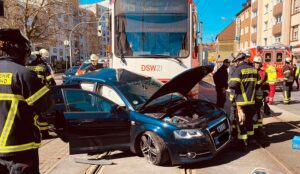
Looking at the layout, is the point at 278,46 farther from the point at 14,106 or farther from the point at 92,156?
the point at 14,106

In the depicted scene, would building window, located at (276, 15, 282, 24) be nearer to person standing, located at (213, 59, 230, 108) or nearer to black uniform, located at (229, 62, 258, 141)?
person standing, located at (213, 59, 230, 108)

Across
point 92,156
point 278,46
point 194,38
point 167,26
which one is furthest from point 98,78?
point 278,46

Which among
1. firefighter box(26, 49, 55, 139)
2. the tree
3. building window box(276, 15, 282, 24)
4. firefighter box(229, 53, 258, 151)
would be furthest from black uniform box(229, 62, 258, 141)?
building window box(276, 15, 282, 24)

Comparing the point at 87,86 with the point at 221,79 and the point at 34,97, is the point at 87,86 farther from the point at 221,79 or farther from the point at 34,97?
the point at 221,79

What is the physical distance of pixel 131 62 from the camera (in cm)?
779

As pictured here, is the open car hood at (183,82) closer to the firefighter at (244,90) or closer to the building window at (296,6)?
the firefighter at (244,90)

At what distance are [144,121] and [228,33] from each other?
78.5 metres

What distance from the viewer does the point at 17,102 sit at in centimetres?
242

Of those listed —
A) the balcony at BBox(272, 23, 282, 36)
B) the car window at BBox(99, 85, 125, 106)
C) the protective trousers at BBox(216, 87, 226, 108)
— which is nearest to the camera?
the car window at BBox(99, 85, 125, 106)

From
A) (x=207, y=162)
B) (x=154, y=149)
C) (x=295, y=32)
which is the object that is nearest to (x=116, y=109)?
(x=154, y=149)

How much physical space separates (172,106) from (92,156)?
1.80m

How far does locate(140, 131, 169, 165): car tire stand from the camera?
16.0ft

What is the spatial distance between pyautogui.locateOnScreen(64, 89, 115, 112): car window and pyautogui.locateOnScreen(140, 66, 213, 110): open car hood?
2.35 feet

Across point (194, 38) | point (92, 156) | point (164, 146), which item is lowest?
point (92, 156)
